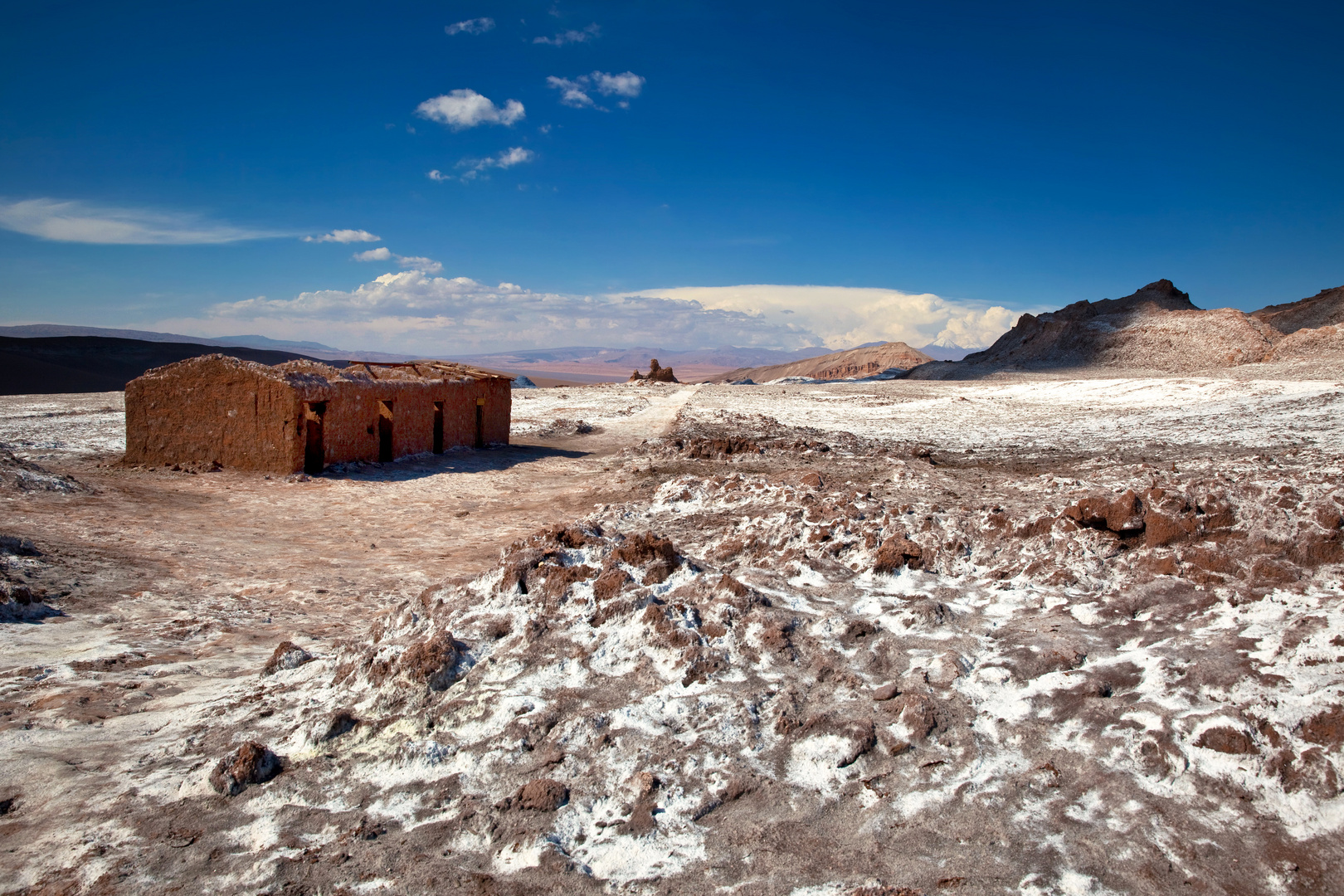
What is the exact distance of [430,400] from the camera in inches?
492

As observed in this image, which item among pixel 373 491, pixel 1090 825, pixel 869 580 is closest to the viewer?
pixel 1090 825

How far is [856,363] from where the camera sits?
53.9 m

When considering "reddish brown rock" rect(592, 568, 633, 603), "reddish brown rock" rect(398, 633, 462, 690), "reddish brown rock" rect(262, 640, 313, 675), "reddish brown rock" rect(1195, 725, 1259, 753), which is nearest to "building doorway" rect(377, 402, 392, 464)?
"reddish brown rock" rect(262, 640, 313, 675)

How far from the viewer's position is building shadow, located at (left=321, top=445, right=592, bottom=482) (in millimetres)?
10359

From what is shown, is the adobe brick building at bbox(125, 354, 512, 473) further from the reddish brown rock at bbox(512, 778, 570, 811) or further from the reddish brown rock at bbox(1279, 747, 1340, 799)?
the reddish brown rock at bbox(1279, 747, 1340, 799)

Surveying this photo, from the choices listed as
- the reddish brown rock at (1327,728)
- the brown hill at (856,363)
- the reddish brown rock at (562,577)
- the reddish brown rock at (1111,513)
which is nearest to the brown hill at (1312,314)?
the brown hill at (856,363)

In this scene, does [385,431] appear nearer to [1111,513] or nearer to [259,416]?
[259,416]

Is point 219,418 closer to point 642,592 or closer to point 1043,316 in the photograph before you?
point 642,592

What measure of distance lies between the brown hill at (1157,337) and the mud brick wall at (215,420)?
27.4m

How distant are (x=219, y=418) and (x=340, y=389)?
1645 millimetres

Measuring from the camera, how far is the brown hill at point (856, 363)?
168 feet

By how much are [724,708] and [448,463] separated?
9.68 metres

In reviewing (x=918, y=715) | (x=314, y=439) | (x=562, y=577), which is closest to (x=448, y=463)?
(x=314, y=439)

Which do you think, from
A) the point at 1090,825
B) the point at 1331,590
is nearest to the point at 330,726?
the point at 1090,825
